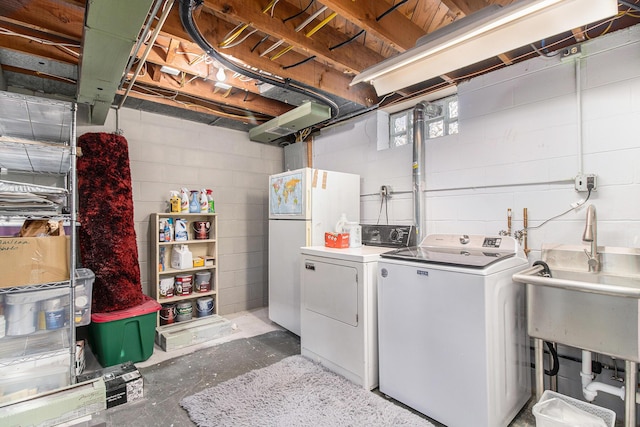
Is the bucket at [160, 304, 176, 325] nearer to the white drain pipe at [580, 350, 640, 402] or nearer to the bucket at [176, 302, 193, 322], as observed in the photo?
the bucket at [176, 302, 193, 322]

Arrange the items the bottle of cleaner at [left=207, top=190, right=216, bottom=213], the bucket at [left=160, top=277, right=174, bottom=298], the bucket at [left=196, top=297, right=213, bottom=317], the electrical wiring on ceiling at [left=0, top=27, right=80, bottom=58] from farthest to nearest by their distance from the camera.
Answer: the bottle of cleaner at [left=207, top=190, right=216, bottom=213], the bucket at [left=196, top=297, right=213, bottom=317], the bucket at [left=160, top=277, right=174, bottom=298], the electrical wiring on ceiling at [left=0, top=27, right=80, bottom=58]

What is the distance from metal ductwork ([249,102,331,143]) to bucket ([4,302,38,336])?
98.7 inches

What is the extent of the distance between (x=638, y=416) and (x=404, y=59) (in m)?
2.46

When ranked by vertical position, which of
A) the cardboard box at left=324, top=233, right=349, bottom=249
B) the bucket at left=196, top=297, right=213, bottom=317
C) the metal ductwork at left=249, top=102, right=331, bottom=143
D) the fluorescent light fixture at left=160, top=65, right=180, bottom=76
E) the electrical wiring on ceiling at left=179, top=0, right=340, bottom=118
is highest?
the fluorescent light fixture at left=160, top=65, right=180, bottom=76

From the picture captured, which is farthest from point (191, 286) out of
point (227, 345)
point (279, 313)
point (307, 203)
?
point (307, 203)

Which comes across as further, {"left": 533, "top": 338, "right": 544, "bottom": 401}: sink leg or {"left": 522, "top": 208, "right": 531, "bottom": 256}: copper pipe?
{"left": 522, "top": 208, "right": 531, "bottom": 256}: copper pipe

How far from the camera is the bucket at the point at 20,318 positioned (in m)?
1.89

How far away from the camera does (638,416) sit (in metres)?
1.74

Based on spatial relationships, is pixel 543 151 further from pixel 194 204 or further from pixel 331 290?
pixel 194 204

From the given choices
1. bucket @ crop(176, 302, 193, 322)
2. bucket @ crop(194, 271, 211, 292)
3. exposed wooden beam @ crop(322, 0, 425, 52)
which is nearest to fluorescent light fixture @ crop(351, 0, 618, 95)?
exposed wooden beam @ crop(322, 0, 425, 52)

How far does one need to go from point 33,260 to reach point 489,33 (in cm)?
288

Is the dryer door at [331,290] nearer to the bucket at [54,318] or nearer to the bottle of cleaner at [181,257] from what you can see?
the bottle of cleaner at [181,257]

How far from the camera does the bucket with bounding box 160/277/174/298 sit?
10.1ft

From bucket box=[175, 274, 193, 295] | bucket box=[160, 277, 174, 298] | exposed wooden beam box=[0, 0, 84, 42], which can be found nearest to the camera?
exposed wooden beam box=[0, 0, 84, 42]
